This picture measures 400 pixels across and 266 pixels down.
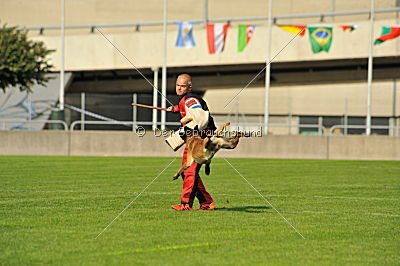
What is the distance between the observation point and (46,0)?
167 feet

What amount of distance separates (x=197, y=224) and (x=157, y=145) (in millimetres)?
21258

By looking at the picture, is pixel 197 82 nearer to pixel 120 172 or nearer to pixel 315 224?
pixel 120 172

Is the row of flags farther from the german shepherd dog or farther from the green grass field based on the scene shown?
the german shepherd dog

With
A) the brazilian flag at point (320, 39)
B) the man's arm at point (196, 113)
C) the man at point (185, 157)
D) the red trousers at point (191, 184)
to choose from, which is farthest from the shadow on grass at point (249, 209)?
the brazilian flag at point (320, 39)

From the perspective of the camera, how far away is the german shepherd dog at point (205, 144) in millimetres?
9797

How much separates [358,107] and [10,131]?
66.0 ft

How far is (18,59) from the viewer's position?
3656 centimetres

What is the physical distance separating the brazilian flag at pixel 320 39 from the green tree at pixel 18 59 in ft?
43.1

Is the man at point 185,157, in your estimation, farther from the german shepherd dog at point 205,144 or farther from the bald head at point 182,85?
the german shepherd dog at point 205,144

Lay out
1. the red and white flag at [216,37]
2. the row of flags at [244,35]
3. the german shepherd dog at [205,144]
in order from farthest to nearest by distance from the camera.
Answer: the red and white flag at [216,37] < the row of flags at [244,35] < the german shepherd dog at [205,144]

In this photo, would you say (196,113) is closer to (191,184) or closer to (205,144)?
(205,144)

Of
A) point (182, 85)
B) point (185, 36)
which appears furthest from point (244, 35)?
point (182, 85)

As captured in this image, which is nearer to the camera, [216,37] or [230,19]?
[216,37]

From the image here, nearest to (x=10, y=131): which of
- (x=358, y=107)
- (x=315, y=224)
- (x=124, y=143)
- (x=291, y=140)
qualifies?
(x=124, y=143)
